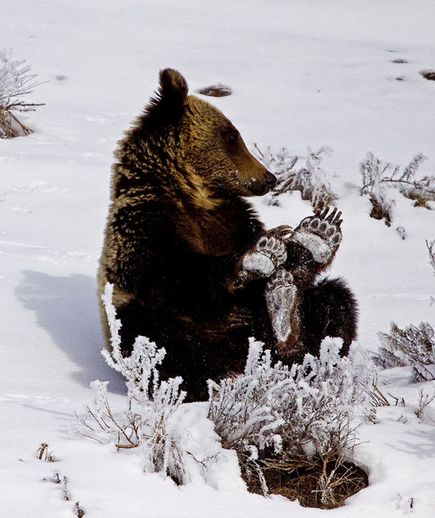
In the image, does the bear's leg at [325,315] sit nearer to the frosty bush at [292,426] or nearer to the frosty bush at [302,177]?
the frosty bush at [292,426]

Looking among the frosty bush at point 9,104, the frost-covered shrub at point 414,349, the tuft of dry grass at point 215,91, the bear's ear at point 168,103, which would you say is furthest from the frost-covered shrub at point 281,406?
the tuft of dry grass at point 215,91

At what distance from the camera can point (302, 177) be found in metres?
8.32

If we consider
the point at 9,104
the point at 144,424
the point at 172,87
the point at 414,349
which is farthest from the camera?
the point at 9,104

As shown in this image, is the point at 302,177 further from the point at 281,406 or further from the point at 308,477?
the point at 308,477

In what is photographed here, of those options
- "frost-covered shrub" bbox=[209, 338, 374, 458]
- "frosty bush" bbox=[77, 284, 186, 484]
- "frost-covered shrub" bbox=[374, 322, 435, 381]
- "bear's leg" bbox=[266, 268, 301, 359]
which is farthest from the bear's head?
"frost-covered shrub" bbox=[209, 338, 374, 458]

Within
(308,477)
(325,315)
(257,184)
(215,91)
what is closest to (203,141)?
(257,184)

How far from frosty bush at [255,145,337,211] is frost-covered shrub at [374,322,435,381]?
10.1 feet

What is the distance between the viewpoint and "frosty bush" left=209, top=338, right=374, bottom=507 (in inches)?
137

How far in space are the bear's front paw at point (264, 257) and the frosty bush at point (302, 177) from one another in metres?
3.80

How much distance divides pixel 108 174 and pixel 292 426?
513 centimetres

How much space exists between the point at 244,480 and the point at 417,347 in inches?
67.9

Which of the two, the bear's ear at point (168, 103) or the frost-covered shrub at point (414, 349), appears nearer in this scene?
the frost-covered shrub at point (414, 349)

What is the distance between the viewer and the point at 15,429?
11.4 feet

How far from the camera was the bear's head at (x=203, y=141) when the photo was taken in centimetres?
492
